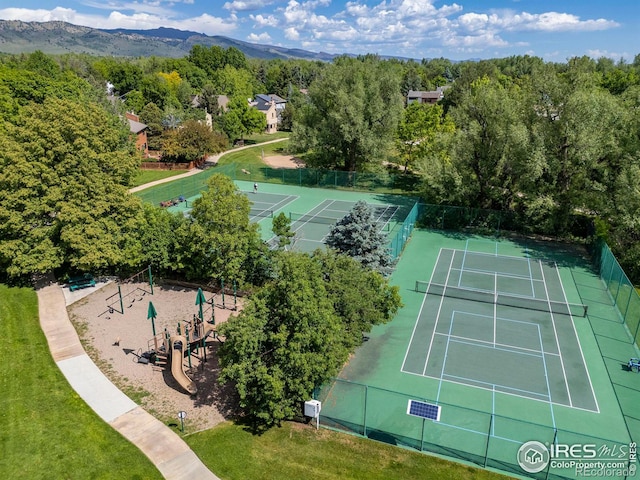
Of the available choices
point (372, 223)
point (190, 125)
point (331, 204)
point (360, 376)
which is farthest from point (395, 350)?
point (190, 125)

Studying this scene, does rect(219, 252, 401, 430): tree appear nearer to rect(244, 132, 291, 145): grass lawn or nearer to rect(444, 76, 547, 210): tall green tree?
rect(444, 76, 547, 210): tall green tree

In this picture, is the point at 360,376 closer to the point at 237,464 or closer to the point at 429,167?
the point at 237,464

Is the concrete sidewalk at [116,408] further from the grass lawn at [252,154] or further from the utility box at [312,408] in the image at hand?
the grass lawn at [252,154]

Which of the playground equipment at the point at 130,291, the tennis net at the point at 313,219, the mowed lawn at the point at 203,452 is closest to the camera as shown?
the mowed lawn at the point at 203,452

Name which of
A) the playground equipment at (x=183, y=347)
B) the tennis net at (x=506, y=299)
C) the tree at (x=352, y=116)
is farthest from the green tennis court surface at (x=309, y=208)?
the playground equipment at (x=183, y=347)

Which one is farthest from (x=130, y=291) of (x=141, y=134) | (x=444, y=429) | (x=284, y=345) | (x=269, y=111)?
(x=269, y=111)
